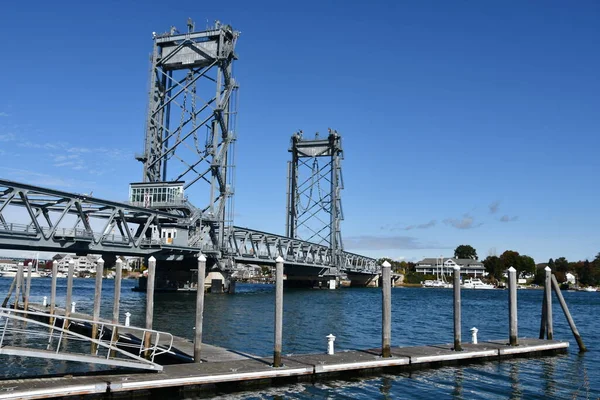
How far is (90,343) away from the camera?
27.0m

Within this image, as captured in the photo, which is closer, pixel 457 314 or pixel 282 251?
pixel 457 314

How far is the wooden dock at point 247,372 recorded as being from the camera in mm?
14344

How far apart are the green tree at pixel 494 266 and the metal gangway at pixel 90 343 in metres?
161

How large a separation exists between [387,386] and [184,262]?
62.4m

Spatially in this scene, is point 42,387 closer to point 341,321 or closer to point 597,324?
point 341,321

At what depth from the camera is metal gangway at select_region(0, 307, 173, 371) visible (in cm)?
1514

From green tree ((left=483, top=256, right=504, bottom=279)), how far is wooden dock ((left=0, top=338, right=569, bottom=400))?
526 ft

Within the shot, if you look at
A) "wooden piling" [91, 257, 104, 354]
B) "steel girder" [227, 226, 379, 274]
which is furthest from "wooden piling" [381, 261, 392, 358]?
"steel girder" [227, 226, 379, 274]

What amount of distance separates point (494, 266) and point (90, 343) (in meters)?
168

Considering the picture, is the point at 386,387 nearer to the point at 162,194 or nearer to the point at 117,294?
the point at 117,294

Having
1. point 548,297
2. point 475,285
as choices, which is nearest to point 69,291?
point 548,297

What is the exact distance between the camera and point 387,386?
18.4m

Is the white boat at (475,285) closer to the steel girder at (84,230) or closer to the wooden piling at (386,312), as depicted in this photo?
the steel girder at (84,230)

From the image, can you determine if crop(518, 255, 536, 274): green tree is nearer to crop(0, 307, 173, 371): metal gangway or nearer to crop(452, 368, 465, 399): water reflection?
crop(0, 307, 173, 371): metal gangway
